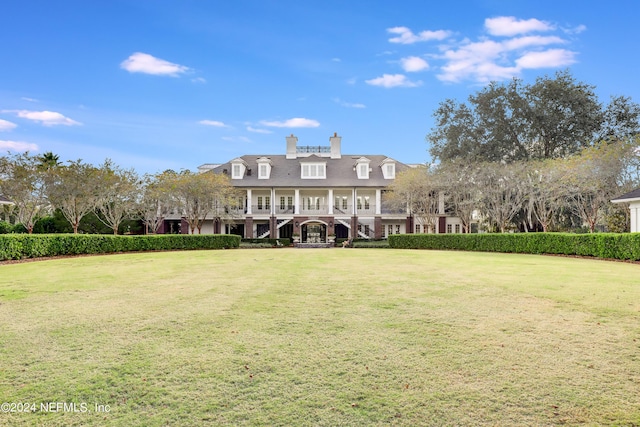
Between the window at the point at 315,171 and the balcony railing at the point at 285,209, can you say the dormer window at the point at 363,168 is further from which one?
the balcony railing at the point at 285,209

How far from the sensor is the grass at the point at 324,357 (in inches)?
129

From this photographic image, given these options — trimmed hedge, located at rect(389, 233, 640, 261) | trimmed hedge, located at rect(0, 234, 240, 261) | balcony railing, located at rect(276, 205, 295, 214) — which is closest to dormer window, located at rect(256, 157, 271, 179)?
balcony railing, located at rect(276, 205, 295, 214)

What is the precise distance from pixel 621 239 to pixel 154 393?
66.7 feet

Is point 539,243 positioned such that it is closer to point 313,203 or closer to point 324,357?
point 313,203

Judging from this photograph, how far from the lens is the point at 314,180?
38.3 meters

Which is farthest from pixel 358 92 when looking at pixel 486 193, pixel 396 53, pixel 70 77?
pixel 70 77

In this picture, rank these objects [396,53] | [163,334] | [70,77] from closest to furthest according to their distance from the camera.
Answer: [163,334]
[70,77]
[396,53]

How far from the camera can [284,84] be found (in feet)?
80.2

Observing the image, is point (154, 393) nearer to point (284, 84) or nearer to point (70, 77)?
point (70, 77)

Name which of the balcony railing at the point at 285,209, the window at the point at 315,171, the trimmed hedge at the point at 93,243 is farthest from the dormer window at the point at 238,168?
the trimmed hedge at the point at 93,243

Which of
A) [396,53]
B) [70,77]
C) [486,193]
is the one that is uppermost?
[396,53]

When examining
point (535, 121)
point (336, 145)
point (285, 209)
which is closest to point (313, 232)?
point (285, 209)

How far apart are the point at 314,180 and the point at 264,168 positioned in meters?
4.82

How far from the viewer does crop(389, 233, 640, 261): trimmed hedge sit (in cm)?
1800
